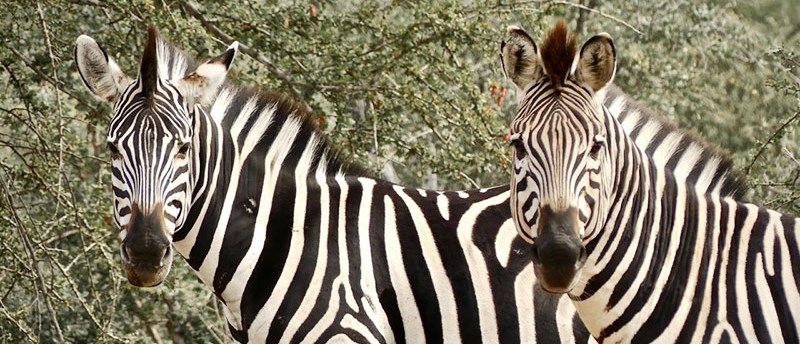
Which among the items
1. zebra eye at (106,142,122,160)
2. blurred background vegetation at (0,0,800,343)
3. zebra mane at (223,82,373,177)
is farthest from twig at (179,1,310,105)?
zebra eye at (106,142,122,160)

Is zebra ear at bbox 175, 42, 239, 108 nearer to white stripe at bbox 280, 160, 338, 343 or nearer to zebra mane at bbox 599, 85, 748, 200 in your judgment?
white stripe at bbox 280, 160, 338, 343

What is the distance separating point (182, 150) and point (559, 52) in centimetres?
191

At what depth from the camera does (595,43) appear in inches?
202

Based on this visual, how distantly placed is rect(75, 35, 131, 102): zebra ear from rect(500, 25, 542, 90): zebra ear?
79.1 inches

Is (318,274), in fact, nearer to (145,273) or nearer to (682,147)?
(145,273)

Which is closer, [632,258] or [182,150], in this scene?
[632,258]

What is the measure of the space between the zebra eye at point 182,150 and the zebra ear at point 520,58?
1622mm

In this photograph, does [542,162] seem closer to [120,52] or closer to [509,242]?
[509,242]

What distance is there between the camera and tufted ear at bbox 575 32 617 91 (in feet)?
16.8

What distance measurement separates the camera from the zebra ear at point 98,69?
6211mm

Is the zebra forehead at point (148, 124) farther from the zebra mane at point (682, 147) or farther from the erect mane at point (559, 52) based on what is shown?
the zebra mane at point (682, 147)

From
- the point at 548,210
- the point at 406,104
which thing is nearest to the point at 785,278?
the point at 548,210

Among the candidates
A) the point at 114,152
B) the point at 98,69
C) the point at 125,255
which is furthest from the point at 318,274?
the point at 98,69

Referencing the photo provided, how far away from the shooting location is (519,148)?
5129 mm
